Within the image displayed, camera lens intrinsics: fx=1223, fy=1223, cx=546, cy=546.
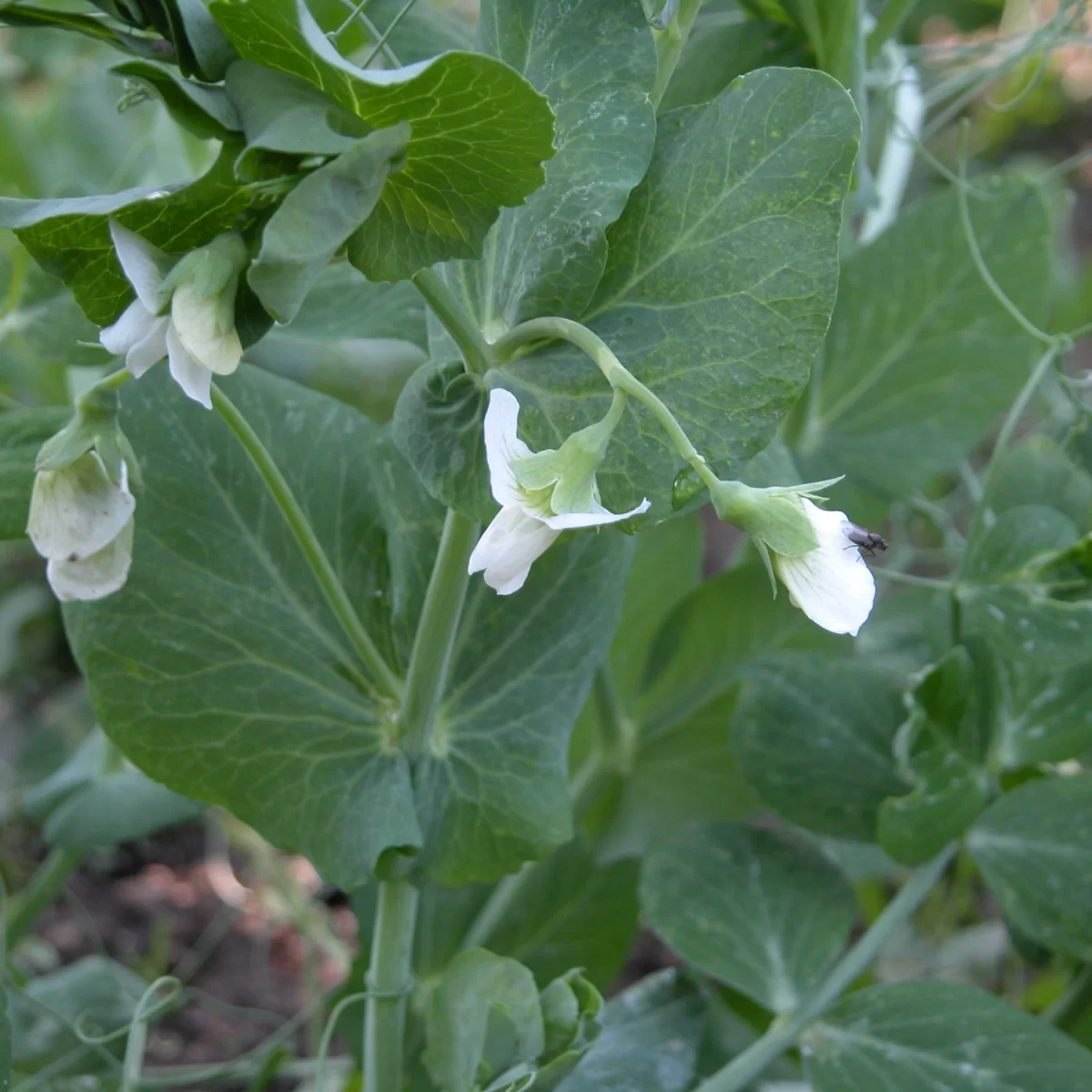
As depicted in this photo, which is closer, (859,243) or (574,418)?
(574,418)

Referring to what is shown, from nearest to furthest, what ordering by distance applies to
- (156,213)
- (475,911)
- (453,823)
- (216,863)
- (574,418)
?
(156,213) → (574,418) → (453,823) → (475,911) → (216,863)

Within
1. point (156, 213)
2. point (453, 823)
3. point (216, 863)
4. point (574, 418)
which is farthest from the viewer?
point (216, 863)

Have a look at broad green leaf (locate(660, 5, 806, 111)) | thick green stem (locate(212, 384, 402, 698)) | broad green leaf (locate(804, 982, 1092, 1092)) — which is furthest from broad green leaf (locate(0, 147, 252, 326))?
broad green leaf (locate(804, 982, 1092, 1092))

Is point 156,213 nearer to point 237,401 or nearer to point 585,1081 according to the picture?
point 237,401

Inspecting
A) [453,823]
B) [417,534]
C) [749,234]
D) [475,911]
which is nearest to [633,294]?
[749,234]

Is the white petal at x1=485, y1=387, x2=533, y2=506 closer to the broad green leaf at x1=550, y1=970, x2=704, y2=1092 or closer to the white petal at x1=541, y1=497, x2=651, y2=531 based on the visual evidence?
the white petal at x1=541, y1=497, x2=651, y2=531

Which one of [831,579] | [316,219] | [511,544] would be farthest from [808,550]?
[316,219]

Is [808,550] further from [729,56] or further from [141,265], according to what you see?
[729,56]

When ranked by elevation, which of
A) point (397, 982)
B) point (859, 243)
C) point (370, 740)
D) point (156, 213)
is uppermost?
point (156, 213)
